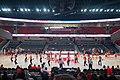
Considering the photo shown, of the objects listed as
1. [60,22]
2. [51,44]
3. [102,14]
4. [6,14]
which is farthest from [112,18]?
[6,14]

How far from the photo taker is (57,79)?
13.4 feet

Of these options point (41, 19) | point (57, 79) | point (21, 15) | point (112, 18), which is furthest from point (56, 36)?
point (57, 79)

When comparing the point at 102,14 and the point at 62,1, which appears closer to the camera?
the point at 62,1

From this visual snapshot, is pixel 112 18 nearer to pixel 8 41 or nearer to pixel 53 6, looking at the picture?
pixel 8 41

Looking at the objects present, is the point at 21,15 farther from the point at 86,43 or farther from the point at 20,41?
the point at 86,43

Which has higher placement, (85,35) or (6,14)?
(6,14)

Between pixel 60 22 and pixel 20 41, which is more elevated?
pixel 60 22

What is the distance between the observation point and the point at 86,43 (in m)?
47.5

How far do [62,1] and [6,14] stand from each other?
116ft

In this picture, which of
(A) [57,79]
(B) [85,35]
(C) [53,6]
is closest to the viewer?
(A) [57,79]

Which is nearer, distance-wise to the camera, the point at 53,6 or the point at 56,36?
the point at 53,6

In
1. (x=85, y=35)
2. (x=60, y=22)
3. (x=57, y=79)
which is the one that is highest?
(x=60, y=22)

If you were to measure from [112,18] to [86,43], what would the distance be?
839 centimetres

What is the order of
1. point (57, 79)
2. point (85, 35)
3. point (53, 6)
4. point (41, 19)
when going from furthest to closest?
1. point (41, 19)
2. point (85, 35)
3. point (53, 6)
4. point (57, 79)
